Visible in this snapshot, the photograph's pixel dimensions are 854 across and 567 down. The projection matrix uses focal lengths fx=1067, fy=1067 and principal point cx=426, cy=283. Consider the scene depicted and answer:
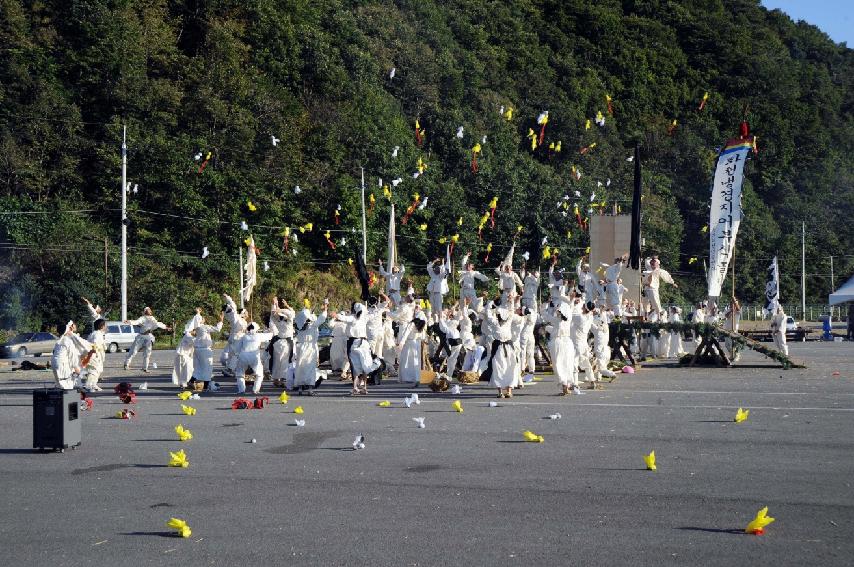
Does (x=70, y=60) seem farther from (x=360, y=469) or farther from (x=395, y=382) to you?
(x=360, y=469)

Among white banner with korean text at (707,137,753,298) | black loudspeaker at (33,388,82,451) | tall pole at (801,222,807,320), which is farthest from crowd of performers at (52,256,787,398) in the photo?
tall pole at (801,222,807,320)

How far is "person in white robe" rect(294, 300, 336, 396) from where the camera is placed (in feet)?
70.6

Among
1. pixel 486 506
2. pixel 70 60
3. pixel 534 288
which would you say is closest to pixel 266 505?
pixel 486 506

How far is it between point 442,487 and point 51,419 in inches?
222

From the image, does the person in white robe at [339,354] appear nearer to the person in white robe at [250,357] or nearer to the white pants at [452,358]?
the white pants at [452,358]

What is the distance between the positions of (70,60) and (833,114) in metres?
62.6

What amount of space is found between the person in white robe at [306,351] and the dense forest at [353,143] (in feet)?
82.7

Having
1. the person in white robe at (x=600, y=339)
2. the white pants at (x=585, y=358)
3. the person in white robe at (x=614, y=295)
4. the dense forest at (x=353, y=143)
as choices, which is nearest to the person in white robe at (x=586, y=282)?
the person in white robe at (x=614, y=295)

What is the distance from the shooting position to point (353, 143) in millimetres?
57438

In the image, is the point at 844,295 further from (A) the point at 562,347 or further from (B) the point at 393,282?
(A) the point at 562,347

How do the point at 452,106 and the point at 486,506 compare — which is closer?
the point at 486,506

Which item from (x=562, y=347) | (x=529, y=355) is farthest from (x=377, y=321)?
(x=562, y=347)

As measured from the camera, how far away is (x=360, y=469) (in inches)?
486

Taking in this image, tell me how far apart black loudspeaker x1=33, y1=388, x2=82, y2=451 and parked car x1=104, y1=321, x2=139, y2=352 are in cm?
2872
